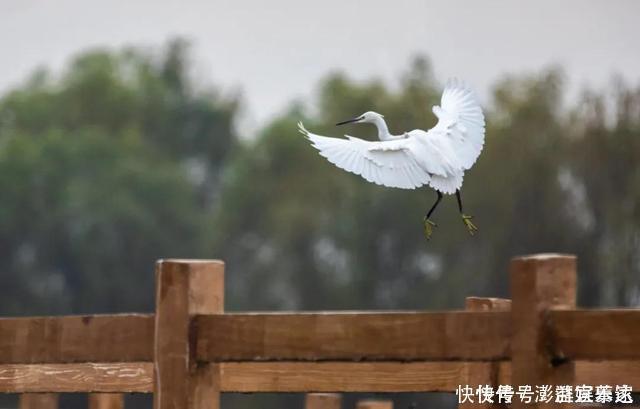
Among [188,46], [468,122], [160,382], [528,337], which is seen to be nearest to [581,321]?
[528,337]

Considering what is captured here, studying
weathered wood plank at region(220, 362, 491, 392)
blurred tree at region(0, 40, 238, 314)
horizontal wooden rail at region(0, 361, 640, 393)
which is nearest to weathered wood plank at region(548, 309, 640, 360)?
horizontal wooden rail at region(0, 361, 640, 393)

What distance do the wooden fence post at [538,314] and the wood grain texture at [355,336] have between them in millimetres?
68

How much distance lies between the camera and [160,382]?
6.13 m

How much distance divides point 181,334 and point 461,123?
4965 millimetres

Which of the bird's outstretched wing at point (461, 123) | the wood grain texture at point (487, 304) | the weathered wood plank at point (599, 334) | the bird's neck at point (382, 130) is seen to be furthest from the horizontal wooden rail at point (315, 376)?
the bird's neck at point (382, 130)

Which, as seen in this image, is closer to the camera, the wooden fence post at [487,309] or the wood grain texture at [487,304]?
the wooden fence post at [487,309]

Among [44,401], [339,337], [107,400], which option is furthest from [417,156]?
[339,337]

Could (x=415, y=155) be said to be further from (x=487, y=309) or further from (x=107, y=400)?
(x=487, y=309)

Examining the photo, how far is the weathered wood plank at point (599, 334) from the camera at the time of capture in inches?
213

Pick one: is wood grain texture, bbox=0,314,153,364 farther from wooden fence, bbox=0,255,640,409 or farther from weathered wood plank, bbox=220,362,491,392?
weathered wood plank, bbox=220,362,491,392

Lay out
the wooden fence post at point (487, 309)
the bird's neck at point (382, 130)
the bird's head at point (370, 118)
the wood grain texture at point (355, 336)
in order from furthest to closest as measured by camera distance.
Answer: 1. the bird's head at point (370, 118)
2. the bird's neck at point (382, 130)
3. the wooden fence post at point (487, 309)
4. the wood grain texture at point (355, 336)

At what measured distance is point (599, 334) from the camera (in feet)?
17.8

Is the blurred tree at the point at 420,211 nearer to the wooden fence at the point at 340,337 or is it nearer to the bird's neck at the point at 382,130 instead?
the bird's neck at the point at 382,130

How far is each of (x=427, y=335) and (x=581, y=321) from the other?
1.71 ft
